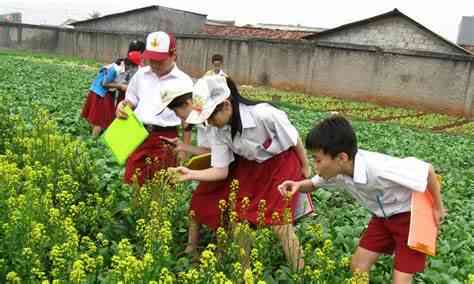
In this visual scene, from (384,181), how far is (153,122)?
7.16 feet

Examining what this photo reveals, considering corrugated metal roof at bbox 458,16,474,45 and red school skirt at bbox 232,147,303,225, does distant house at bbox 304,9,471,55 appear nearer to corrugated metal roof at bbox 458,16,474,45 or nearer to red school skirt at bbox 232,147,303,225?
red school skirt at bbox 232,147,303,225

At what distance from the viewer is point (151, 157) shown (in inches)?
184

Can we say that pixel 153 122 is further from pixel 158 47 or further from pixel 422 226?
pixel 422 226

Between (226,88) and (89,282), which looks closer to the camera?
(89,282)

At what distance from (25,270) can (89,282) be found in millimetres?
318

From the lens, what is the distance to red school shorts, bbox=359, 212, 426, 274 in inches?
133

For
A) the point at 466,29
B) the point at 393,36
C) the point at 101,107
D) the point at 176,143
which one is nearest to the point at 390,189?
the point at 176,143

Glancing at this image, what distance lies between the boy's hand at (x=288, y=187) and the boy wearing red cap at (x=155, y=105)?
1.28 meters

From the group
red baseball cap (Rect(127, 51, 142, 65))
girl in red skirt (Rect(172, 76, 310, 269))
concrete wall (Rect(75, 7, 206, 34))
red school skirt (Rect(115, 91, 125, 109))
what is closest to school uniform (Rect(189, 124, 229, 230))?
girl in red skirt (Rect(172, 76, 310, 269))

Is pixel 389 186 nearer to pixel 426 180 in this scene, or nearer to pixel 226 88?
pixel 426 180

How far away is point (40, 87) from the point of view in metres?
13.6

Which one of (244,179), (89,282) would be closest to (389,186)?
(244,179)

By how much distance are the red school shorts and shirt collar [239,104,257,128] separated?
1.01 metres

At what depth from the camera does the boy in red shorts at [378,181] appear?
3217mm
